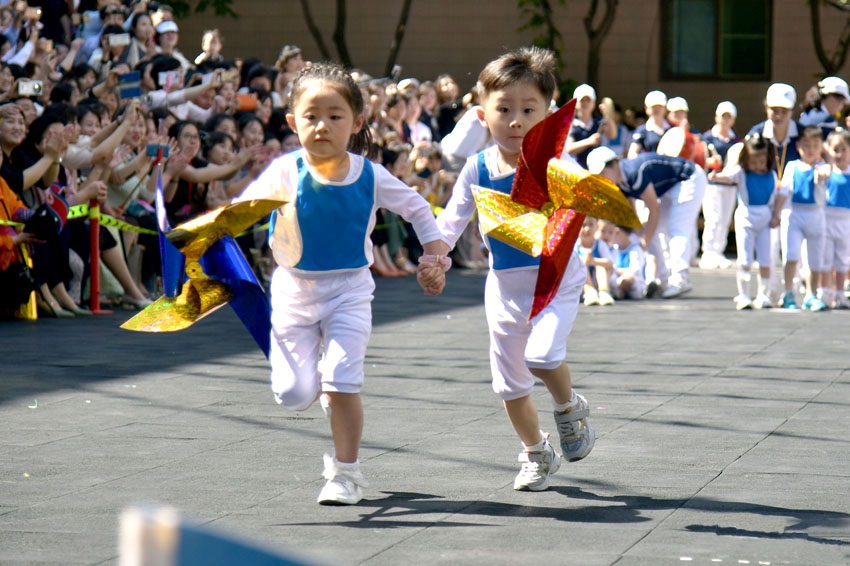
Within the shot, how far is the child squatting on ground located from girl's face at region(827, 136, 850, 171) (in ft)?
28.0

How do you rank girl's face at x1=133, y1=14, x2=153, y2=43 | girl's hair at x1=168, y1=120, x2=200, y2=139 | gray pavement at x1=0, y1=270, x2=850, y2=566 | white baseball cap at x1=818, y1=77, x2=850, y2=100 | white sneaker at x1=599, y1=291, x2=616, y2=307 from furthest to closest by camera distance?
white baseball cap at x1=818, y1=77, x2=850, y2=100
girl's face at x1=133, y1=14, x2=153, y2=43
white sneaker at x1=599, y1=291, x2=616, y2=307
girl's hair at x1=168, y1=120, x2=200, y2=139
gray pavement at x1=0, y1=270, x2=850, y2=566

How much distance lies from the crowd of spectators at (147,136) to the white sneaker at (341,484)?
4.65 m

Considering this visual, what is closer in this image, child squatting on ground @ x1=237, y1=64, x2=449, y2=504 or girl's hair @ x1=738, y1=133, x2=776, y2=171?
child squatting on ground @ x1=237, y1=64, x2=449, y2=504

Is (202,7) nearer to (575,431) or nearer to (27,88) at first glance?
(27,88)

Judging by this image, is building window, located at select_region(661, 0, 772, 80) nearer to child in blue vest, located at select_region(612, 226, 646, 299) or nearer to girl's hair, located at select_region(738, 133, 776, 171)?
child in blue vest, located at select_region(612, 226, 646, 299)

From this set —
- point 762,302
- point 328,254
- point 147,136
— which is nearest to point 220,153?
point 147,136

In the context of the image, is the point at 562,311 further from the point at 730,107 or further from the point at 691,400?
the point at 730,107

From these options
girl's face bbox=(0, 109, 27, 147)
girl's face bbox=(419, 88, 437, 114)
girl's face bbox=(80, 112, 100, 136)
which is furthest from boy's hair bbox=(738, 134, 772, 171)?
girl's face bbox=(0, 109, 27, 147)

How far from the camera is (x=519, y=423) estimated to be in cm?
578

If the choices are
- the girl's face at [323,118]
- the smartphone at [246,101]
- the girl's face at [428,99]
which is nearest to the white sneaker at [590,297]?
the smartphone at [246,101]

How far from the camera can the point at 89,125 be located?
42.6 ft

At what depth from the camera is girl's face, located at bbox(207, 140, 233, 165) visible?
1372 cm

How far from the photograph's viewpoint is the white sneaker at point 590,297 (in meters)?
14.0

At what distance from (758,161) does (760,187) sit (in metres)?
0.25
